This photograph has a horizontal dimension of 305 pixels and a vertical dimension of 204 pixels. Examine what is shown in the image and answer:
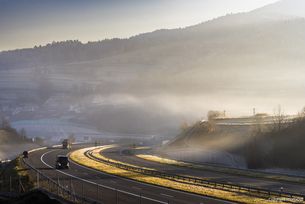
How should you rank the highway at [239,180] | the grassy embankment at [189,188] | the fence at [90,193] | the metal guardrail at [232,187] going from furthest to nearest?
the highway at [239,180]
the metal guardrail at [232,187]
the grassy embankment at [189,188]
the fence at [90,193]

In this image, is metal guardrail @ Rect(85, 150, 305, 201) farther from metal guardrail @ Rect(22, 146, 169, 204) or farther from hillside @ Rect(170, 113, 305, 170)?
Answer: hillside @ Rect(170, 113, 305, 170)

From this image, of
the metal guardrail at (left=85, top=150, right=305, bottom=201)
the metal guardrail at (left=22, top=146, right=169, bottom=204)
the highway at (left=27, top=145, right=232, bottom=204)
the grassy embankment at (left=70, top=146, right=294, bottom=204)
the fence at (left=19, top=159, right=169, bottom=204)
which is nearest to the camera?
the metal guardrail at (left=22, top=146, right=169, bottom=204)

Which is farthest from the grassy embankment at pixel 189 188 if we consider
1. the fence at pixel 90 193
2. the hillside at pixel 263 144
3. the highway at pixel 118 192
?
the hillside at pixel 263 144

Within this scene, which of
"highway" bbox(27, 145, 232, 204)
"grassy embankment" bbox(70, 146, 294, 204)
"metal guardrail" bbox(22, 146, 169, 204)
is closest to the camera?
"metal guardrail" bbox(22, 146, 169, 204)

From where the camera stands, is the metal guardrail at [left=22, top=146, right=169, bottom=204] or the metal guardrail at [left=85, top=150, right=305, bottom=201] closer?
the metal guardrail at [left=22, top=146, right=169, bottom=204]

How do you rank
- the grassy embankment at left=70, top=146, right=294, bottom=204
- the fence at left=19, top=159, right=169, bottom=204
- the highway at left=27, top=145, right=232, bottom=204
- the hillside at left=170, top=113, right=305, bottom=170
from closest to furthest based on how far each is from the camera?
the fence at left=19, top=159, right=169, bottom=204
the highway at left=27, top=145, right=232, bottom=204
the grassy embankment at left=70, top=146, right=294, bottom=204
the hillside at left=170, top=113, right=305, bottom=170

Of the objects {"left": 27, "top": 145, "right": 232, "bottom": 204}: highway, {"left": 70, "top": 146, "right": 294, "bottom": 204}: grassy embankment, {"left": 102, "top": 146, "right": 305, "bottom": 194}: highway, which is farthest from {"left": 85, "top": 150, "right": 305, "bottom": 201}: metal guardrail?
{"left": 27, "top": 145, "right": 232, "bottom": 204}: highway

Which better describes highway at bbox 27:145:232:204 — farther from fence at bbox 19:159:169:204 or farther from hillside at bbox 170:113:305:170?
hillside at bbox 170:113:305:170

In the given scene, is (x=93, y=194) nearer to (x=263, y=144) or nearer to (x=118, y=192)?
(x=118, y=192)

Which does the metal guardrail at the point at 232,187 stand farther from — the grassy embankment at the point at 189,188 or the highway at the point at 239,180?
the highway at the point at 239,180

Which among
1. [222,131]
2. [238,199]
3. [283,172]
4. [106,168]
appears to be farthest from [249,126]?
[238,199]

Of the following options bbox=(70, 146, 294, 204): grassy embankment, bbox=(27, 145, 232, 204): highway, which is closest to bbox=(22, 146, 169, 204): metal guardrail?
bbox=(27, 145, 232, 204): highway

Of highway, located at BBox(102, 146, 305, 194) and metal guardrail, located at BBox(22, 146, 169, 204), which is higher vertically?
metal guardrail, located at BBox(22, 146, 169, 204)

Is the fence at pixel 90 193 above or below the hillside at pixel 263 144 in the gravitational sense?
above
